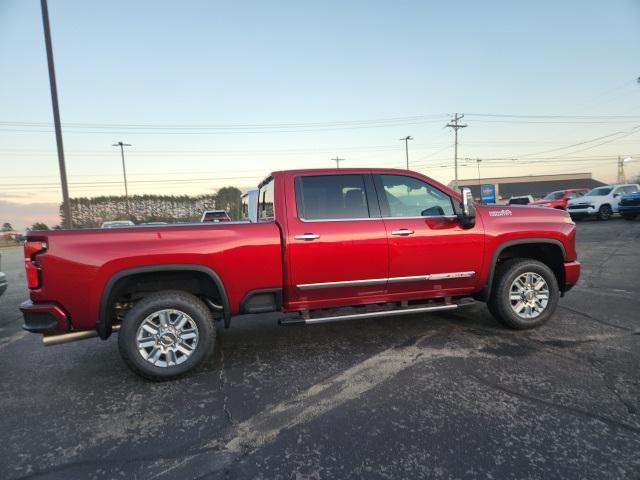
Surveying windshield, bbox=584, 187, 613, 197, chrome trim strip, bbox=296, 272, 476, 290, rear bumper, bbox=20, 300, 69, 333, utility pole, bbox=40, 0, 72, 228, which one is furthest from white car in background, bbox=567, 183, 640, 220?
rear bumper, bbox=20, 300, 69, 333

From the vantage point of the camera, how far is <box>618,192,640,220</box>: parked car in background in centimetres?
1883

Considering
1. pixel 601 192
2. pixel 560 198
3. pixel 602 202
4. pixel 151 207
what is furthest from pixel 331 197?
pixel 151 207

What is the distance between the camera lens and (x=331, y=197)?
4164 mm

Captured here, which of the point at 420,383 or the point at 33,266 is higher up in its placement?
the point at 33,266

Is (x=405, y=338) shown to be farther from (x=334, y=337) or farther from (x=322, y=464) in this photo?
(x=322, y=464)

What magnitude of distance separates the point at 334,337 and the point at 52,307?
2.80m

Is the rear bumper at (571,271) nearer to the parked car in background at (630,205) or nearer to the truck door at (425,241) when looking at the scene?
the truck door at (425,241)

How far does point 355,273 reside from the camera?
4.00 m

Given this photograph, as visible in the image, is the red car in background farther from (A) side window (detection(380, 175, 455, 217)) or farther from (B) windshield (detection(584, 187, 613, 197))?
(A) side window (detection(380, 175, 455, 217))

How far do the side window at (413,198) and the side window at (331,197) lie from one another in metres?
0.31

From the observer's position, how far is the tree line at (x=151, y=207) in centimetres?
4097

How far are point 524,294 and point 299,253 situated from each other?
2772 mm

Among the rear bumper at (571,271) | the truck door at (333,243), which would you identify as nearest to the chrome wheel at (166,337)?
the truck door at (333,243)

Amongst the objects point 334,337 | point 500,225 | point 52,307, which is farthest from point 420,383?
point 52,307
